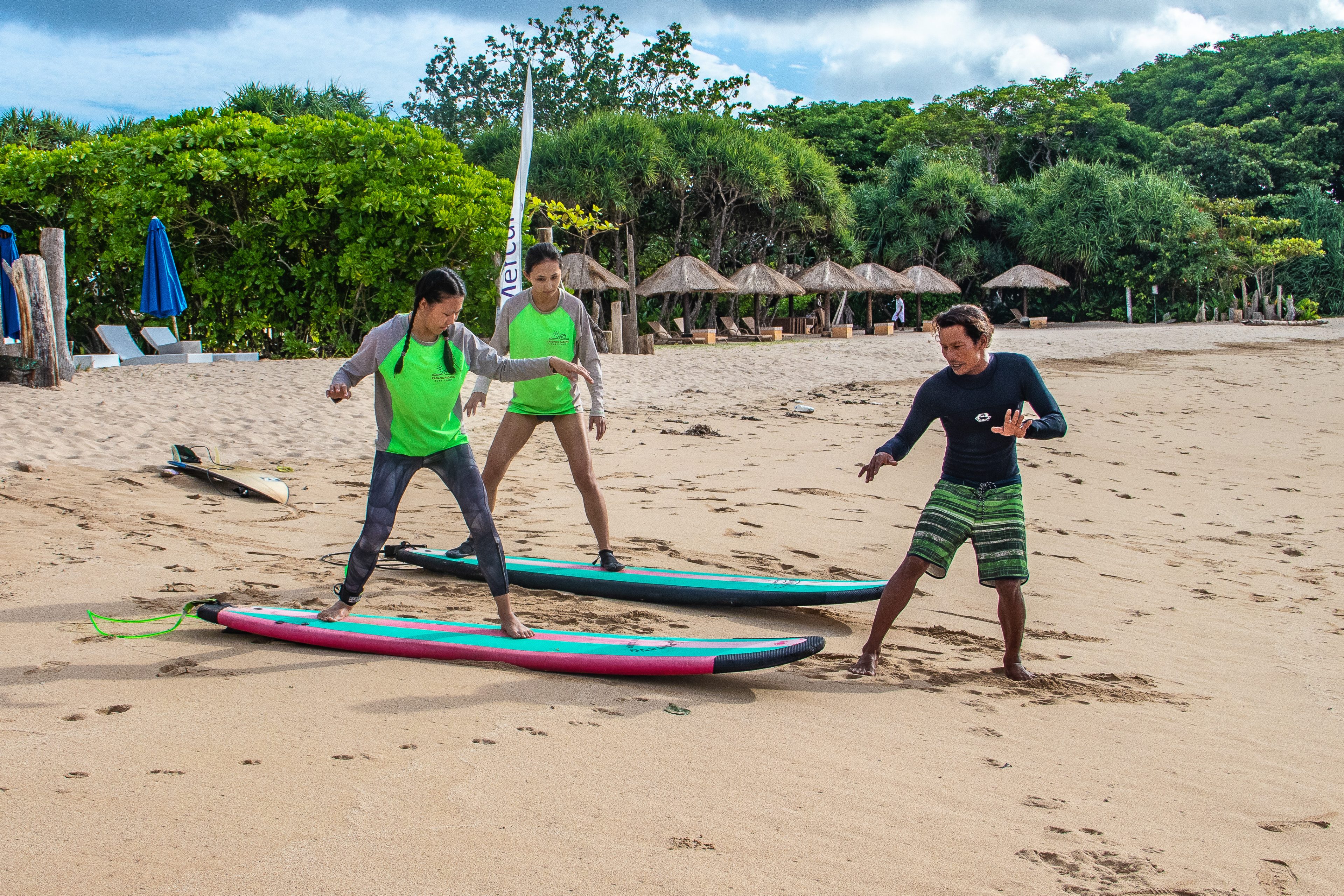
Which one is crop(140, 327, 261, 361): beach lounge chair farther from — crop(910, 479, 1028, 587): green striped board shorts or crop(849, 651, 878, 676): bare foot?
crop(910, 479, 1028, 587): green striped board shorts

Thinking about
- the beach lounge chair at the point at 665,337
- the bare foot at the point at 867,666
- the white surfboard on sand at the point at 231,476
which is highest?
the beach lounge chair at the point at 665,337

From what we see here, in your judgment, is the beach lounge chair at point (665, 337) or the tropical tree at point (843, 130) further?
the tropical tree at point (843, 130)

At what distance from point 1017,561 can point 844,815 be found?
5.24 ft

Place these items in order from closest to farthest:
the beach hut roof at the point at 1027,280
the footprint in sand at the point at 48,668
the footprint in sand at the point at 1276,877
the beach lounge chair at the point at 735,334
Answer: the footprint in sand at the point at 1276,877 < the footprint in sand at the point at 48,668 < the beach lounge chair at the point at 735,334 < the beach hut roof at the point at 1027,280

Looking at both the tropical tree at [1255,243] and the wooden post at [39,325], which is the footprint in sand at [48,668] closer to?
the wooden post at [39,325]

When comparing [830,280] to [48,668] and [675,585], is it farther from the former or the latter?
[48,668]

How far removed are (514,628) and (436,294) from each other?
1.33m

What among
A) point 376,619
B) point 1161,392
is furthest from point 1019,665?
point 1161,392

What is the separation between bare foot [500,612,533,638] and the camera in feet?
13.3

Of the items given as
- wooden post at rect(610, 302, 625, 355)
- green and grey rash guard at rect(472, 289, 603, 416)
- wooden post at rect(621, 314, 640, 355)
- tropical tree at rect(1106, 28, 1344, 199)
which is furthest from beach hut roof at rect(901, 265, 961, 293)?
green and grey rash guard at rect(472, 289, 603, 416)

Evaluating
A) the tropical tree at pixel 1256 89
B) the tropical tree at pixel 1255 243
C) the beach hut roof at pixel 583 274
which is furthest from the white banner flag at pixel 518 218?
the tropical tree at pixel 1256 89

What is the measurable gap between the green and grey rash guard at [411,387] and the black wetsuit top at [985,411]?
1.71 metres

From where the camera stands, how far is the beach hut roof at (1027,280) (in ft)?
112

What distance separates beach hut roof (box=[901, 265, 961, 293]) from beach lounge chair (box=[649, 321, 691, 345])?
357 inches
